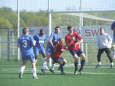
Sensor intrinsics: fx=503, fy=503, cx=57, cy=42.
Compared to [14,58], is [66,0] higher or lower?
higher

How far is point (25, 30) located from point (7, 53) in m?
12.2

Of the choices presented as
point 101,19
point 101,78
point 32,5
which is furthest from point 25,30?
point 32,5

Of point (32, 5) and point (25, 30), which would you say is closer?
point (25, 30)

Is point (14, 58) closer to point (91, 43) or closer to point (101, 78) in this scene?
point (91, 43)

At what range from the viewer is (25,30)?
56.0 ft

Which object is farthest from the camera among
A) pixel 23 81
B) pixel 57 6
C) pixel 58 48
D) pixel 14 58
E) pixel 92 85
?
pixel 14 58

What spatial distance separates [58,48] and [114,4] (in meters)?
5.84

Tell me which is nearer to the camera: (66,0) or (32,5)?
(66,0)

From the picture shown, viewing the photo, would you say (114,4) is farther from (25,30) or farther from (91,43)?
(25,30)

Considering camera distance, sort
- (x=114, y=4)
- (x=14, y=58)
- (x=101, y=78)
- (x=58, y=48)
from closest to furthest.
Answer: (x=101, y=78) → (x=58, y=48) → (x=114, y=4) → (x=14, y=58)

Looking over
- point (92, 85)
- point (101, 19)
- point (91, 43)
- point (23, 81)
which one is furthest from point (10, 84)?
point (101, 19)

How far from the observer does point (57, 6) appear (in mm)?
26094

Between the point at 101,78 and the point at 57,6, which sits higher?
the point at 57,6

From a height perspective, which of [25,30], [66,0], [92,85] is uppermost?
[66,0]
